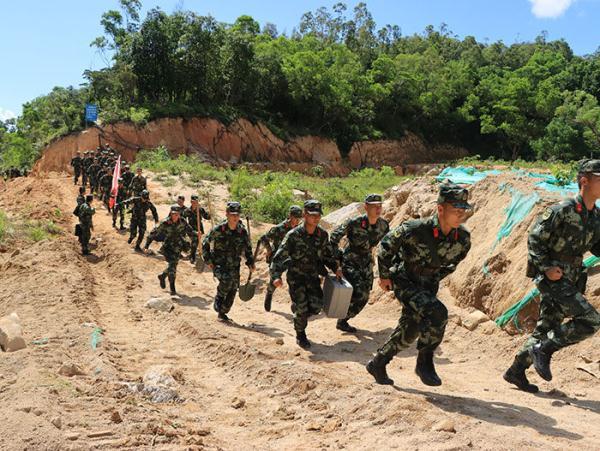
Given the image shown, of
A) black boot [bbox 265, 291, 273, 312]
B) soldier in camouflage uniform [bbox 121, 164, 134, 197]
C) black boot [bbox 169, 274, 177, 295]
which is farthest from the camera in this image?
soldier in camouflage uniform [bbox 121, 164, 134, 197]

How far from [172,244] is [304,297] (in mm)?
4165

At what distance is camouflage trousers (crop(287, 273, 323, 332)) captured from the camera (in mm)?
6902

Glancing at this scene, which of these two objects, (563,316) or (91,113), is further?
(91,113)

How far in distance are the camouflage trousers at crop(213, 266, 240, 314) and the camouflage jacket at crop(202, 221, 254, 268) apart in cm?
7

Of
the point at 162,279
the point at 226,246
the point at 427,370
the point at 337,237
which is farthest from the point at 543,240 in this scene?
the point at 162,279

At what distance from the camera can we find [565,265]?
4.78m

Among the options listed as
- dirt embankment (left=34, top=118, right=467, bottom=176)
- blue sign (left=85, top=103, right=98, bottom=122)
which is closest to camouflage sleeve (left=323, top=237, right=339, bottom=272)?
blue sign (left=85, top=103, right=98, bottom=122)

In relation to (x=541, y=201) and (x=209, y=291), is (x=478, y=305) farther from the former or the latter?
(x=209, y=291)

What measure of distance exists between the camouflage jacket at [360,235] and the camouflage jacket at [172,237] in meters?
3.95

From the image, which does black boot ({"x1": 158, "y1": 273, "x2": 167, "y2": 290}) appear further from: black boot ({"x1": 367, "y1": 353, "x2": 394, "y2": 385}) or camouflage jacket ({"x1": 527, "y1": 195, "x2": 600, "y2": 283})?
camouflage jacket ({"x1": 527, "y1": 195, "x2": 600, "y2": 283})

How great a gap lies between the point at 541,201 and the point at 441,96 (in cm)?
4742

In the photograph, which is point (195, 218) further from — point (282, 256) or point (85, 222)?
point (282, 256)

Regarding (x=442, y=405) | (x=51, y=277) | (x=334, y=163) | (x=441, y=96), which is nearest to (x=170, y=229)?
(x=51, y=277)

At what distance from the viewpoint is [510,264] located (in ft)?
22.8
